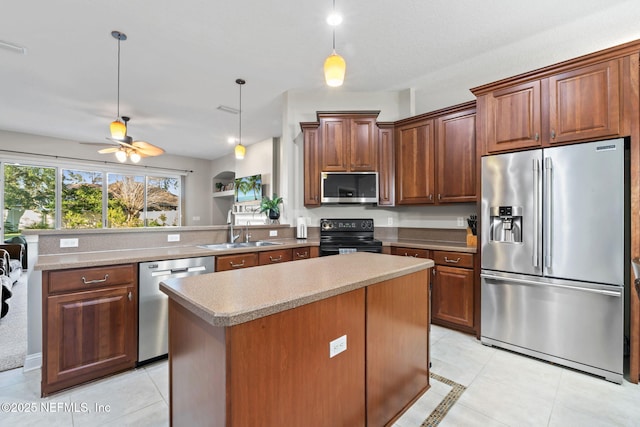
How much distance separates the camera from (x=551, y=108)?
233 cm

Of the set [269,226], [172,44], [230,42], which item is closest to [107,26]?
[172,44]

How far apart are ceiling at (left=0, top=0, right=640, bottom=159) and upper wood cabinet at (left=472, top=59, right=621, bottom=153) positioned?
70 cm

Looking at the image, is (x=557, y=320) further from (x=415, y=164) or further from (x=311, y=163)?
(x=311, y=163)

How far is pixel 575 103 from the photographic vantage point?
7.34 ft

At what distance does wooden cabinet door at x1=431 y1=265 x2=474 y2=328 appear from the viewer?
2.83m

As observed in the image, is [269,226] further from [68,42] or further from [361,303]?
[68,42]

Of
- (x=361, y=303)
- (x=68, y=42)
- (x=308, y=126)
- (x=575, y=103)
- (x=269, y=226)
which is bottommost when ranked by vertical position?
(x=361, y=303)

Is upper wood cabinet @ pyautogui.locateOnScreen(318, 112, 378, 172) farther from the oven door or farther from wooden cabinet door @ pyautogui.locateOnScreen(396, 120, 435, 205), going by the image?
the oven door

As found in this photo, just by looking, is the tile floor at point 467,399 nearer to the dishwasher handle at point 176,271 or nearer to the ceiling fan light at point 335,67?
the dishwasher handle at point 176,271

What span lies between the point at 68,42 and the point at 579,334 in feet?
17.3

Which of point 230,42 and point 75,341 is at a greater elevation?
point 230,42

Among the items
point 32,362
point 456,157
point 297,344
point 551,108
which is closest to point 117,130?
point 32,362

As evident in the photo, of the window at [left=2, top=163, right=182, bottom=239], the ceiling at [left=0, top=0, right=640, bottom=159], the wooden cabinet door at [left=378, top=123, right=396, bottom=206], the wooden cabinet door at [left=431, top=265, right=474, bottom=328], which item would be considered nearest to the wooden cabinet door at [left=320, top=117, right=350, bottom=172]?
the wooden cabinet door at [left=378, top=123, right=396, bottom=206]

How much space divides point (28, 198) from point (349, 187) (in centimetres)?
688
